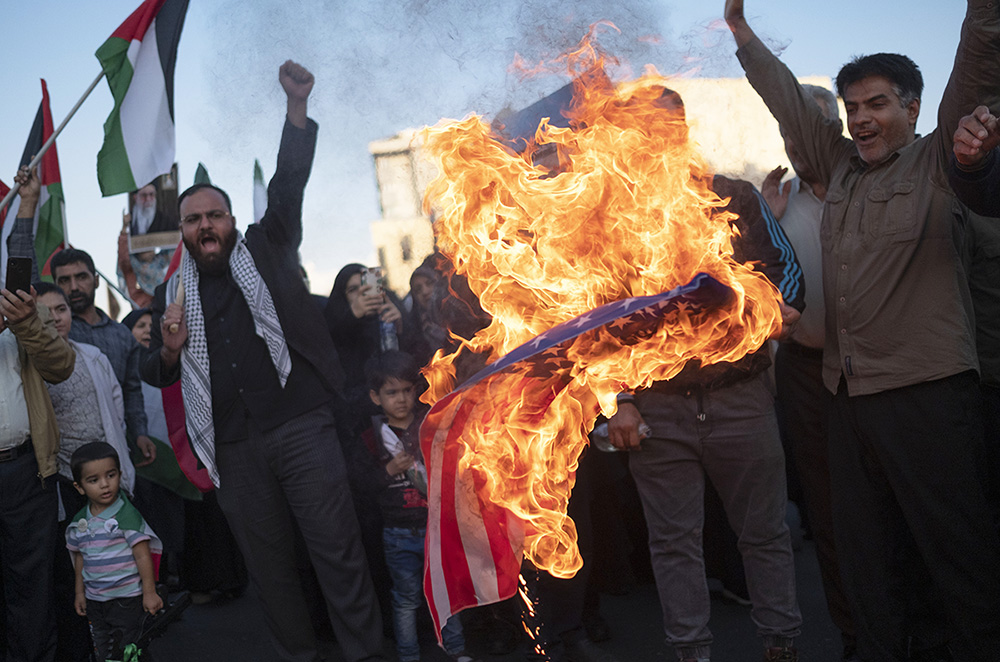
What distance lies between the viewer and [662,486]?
3.35 metres

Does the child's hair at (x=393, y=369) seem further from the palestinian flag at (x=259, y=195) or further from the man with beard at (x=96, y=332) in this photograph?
the man with beard at (x=96, y=332)

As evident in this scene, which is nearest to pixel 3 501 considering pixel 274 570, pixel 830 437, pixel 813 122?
pixel 274 570

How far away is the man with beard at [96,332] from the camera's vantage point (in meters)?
5.50

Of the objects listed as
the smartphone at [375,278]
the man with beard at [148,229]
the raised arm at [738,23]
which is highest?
the man with beard at [148,229]

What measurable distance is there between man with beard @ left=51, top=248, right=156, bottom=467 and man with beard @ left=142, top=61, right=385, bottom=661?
1.51 meters

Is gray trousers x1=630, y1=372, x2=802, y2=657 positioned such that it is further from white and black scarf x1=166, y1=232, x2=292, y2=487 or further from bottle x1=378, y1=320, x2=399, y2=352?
white and black scarf x1=166, y1=232, x2=292, y2=487

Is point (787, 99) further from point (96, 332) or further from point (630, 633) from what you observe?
point (96, 332)

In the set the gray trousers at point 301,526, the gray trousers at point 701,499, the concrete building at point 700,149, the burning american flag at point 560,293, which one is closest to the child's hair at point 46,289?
the gray trousers at point 301,526

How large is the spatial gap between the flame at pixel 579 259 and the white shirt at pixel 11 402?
110 inches

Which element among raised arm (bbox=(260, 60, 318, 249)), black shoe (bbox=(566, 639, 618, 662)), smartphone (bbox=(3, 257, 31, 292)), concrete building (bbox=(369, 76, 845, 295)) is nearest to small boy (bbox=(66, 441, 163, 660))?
smartphone (bbox=(3, 257, 31, 292))

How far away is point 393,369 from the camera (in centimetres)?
427

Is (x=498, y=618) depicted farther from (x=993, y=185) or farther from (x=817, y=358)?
(x=993, y=185)

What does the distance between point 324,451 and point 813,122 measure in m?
2.69

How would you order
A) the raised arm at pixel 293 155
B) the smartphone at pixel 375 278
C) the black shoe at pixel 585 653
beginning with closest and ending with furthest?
the black shoe at pixel 585 653 → the raised arm at pixel 293 155 → the smartphone at pixel 375 278
